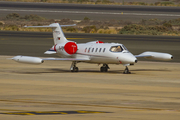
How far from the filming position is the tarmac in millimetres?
17234

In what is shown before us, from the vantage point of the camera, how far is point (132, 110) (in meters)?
18.2

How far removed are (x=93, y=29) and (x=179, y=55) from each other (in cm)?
4710

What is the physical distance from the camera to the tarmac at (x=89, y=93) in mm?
17234

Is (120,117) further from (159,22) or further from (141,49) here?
(159,22)

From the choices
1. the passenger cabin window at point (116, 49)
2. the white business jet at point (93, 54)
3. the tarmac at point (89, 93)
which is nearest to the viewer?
the tarmac at point (89, 93)

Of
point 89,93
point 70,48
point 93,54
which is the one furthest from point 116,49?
point 89,93

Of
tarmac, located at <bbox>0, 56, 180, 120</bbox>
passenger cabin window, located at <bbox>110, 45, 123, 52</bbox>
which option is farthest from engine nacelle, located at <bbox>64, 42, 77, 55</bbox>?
passenger cabin window, located at <bbox>110, 45, 123, 52</bbox>

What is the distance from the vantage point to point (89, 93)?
76.5 feet

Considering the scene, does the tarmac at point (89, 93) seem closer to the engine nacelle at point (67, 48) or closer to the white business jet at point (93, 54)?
the white business jet at point (93, 54)

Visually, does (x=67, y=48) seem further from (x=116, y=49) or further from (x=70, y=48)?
(x=116, y=49)

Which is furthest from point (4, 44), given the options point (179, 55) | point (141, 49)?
point (179, 55)

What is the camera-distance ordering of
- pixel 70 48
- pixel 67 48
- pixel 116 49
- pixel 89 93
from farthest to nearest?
pixel 67 48 < pixel 70 48 < pixel 116 49 < pixel 89 93

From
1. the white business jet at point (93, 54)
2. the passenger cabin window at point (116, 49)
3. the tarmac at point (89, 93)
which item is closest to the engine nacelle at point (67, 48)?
the white business jet at point (93, 54)

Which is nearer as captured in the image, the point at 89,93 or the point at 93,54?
the point at 89,93
